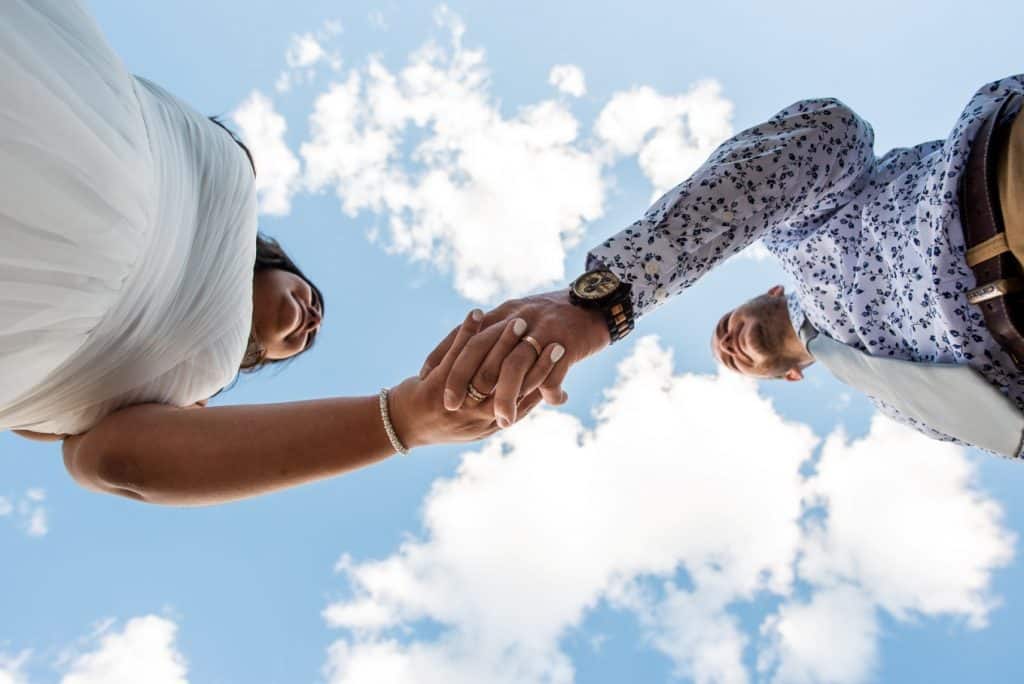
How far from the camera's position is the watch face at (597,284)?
162cm

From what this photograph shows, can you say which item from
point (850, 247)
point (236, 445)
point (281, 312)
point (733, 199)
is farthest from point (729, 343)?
point (236, 445)

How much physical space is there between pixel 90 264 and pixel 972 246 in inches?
70.4

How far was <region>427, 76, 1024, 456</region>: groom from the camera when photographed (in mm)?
1381

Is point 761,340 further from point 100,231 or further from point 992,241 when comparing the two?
point 100,231

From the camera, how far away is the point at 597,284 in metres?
1.63

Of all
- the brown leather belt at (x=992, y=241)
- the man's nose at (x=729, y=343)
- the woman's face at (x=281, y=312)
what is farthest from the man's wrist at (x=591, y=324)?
the man's nose at (x=729, y=343)

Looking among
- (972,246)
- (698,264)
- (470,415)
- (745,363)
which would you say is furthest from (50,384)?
(745,363)

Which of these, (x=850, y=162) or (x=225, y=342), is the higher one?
(x=225, y=342)

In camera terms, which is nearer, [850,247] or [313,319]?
[850,247]

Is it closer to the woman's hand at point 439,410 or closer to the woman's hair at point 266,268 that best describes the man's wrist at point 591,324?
the woman's hand at point 439,410

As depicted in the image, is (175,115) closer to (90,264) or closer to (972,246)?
(90,264)

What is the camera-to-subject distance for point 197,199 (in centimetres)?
146

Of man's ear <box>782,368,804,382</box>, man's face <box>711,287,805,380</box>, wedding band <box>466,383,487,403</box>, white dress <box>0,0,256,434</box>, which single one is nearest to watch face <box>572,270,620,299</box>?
wedding band <box>466,383,487,403</box>

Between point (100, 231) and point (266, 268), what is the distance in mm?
1479
